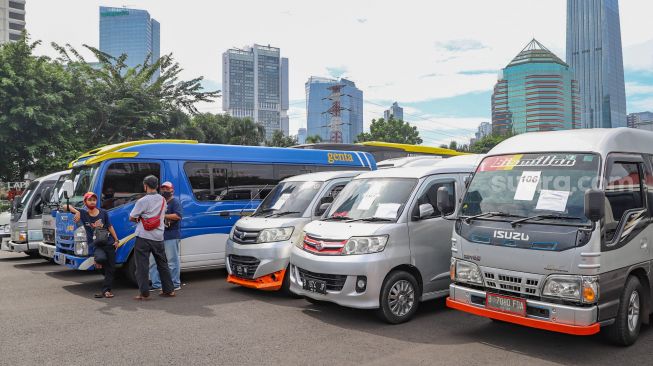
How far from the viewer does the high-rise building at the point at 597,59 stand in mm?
151750

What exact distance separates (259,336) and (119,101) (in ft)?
79.2

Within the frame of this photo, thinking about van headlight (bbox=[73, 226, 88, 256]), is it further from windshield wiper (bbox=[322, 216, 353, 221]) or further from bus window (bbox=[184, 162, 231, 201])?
windshield wiper (bbox=[322, 216, 353, 221])

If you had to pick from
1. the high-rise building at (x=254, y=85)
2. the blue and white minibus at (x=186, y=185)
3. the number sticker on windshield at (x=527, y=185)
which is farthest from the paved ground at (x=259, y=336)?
the high-rise building at (x=254, y=85)

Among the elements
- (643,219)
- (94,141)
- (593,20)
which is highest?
(593,20)

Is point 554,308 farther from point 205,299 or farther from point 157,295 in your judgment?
A: point 157,295

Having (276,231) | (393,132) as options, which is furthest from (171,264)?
(393,132)

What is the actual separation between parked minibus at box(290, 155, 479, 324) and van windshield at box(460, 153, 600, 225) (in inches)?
37.7

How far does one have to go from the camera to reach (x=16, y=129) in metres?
20.8

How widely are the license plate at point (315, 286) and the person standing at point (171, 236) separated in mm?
2925

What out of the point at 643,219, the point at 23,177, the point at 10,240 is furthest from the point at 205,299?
the point at 23,177

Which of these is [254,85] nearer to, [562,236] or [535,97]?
[535,97]

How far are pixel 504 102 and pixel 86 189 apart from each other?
11111 centimetres

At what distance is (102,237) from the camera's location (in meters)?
7.81

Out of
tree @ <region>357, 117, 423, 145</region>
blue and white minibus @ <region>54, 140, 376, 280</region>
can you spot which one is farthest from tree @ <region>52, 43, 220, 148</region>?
tree @ <region>357, 117, 423, 145</region>
